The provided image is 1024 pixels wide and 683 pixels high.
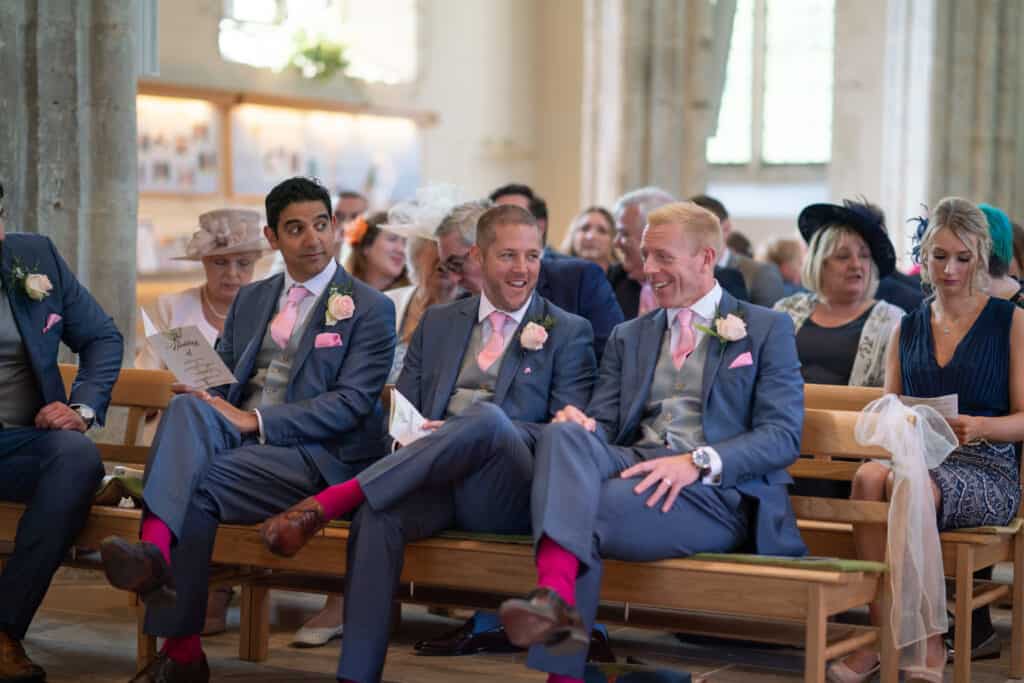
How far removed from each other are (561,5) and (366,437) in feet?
47.7

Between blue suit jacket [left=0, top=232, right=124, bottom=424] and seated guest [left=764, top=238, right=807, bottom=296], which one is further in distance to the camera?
seated guest [left=764, top=238, right=807, bottom=296]

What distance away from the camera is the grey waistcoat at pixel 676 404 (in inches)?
181

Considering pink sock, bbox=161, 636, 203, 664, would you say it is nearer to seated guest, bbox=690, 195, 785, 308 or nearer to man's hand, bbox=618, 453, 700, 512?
man's hand, bbox=618, 453, 700, 512

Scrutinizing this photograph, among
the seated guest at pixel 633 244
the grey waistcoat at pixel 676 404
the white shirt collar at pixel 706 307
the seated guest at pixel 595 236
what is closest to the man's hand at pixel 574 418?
the grey waistcoat at pixel 676 404

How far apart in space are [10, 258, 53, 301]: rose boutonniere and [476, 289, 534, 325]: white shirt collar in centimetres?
157

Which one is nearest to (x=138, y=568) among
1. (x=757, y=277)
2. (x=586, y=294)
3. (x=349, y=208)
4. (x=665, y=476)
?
(x=665, y=476)

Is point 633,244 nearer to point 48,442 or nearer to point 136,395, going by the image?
point 136,395

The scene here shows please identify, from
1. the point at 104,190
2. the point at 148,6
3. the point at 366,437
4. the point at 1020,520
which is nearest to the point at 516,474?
the point at 366,437

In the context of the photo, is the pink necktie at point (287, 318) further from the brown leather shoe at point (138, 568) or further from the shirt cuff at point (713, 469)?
the shirt cuff at point (713, 469)

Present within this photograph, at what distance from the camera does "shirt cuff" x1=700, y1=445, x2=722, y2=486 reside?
4383 millimetres

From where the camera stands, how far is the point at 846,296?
19.9ft

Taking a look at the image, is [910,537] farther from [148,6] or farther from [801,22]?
[801,22]

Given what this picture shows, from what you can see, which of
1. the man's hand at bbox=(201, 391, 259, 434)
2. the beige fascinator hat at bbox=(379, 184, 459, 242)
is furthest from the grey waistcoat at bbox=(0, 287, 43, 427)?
the beige fascinator hat at bbox=(379, 184, 459, 242)

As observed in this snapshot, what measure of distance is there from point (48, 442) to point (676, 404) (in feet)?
6.99
